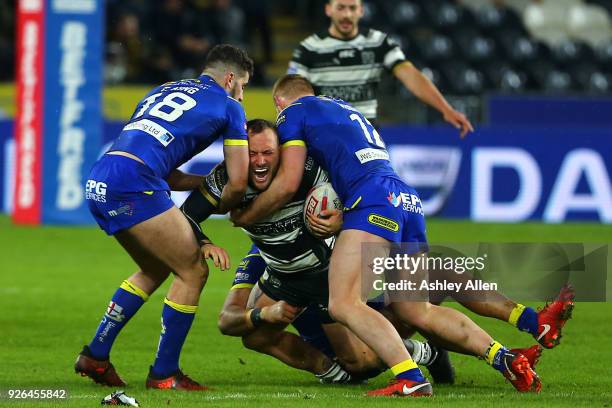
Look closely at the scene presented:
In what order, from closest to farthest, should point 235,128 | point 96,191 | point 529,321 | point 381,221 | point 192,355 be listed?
point 381,221 → point 96,191 → point 235,128 → point 529,321 → point 192,355

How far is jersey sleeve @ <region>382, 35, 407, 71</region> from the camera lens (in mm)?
10070

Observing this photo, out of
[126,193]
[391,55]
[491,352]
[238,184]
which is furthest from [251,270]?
[391,55]

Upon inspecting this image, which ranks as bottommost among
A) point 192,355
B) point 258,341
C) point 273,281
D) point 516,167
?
point 516,167

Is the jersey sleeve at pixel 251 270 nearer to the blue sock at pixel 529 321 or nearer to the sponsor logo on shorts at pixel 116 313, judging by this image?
the sponsor logo on shorts at pixel 116 313

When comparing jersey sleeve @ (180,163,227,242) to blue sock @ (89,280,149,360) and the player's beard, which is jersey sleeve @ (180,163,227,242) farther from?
the player's beard

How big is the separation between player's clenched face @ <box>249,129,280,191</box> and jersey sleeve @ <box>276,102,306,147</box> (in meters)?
0.06

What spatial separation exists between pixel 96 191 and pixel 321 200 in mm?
1198

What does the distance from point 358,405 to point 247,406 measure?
0.53m

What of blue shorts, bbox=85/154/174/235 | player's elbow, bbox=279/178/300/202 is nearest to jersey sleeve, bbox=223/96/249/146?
player's elbow, bbox=279/178/300/202

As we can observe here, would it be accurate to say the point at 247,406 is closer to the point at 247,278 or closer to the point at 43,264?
the point at 247,278

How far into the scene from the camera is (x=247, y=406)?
610cm

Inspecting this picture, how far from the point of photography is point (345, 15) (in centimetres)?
1004

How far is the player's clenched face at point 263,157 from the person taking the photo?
6910 mm
